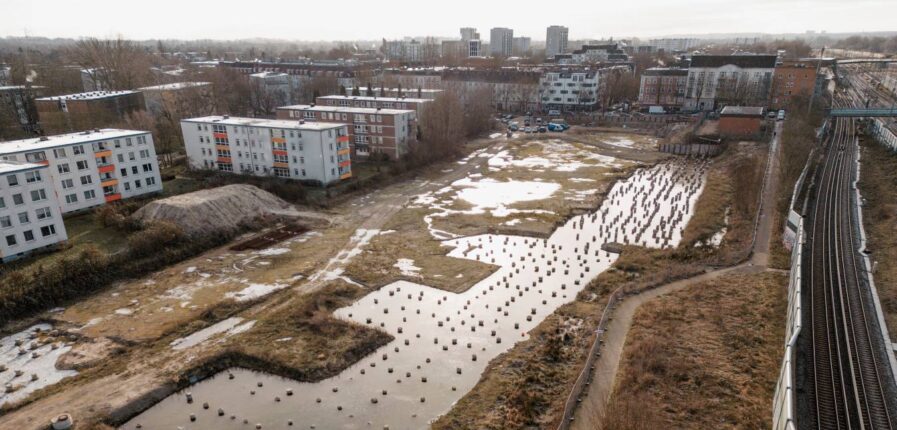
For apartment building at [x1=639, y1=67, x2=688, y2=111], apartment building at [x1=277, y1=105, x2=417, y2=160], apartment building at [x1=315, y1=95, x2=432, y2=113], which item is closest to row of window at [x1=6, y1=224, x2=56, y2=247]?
apartment building at [x1=277, y1=105, x2=417, y2=160]

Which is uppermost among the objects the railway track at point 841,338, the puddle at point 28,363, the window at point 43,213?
the window at point 43,213

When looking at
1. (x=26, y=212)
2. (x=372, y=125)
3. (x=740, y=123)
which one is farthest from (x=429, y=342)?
(x=740, y=123)

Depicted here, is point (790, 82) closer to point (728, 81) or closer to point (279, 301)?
point (728, 81)

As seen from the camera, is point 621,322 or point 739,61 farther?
point 739,61

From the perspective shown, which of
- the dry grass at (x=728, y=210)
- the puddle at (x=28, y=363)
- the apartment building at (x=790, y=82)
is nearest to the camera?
the puddle at (x=28, y=363)

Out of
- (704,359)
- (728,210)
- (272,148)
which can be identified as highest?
(272,148)

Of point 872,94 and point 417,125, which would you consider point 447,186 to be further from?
point 872,94

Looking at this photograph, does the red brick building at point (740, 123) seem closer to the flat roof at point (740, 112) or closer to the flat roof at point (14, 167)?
the flat roof at point (740, 112)

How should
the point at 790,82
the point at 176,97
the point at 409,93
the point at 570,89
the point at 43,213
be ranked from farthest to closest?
the point at 570,89 → the point at 790,82 → the point at 409,93 → the point at 176,97 → the point at 43,213

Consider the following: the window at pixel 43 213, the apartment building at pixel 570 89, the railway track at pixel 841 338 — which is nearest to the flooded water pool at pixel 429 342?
the railway track at pixel 841 338
